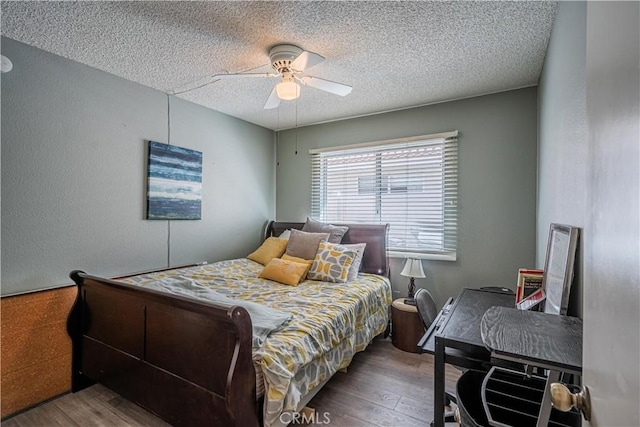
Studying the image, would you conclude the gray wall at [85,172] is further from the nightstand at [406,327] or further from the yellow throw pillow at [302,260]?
the nightstand at [406,327]

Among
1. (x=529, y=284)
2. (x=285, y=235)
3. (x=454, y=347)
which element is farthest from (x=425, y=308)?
(x=285, y=235)

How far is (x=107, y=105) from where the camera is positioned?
2615 millimetres

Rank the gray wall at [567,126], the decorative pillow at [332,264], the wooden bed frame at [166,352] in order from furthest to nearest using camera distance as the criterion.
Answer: the decorative pillow at [332,264] → the wooden bed frame at [166,352] → the gray wall at [567,126]

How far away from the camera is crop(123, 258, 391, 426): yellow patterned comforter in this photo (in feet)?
4.99

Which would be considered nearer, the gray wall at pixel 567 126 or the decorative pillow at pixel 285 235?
the gray wall at pixel 567 126

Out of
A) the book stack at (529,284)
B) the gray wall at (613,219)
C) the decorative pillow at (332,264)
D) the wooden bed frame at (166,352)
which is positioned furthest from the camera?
the decorative pillow at (332,264)

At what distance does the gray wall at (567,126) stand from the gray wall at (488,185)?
2.16ft

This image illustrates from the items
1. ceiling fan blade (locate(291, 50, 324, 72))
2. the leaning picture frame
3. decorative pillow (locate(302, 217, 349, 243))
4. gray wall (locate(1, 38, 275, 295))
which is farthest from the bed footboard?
decorative pillow (locate(302, 217, 349, 243))

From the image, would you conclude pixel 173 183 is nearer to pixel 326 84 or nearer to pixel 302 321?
pixel 326 84

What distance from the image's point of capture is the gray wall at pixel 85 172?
212cm

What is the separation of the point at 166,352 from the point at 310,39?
2.09 m

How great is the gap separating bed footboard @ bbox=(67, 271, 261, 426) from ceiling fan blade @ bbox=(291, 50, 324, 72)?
1.59 meters

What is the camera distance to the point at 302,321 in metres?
1.93

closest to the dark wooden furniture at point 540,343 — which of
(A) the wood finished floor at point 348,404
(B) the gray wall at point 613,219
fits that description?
(B) the gray wall at point 613,219
